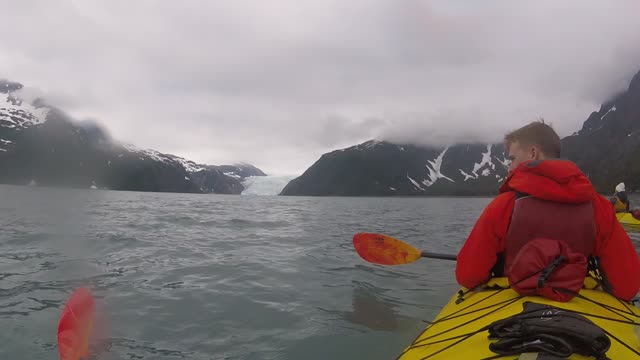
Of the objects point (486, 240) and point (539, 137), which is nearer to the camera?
point (486, 240)

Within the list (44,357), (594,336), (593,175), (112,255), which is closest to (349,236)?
(112,255)

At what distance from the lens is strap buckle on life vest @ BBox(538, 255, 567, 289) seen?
3.12 metres

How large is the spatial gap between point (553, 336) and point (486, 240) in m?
1.24

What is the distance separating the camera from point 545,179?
10.8 feet

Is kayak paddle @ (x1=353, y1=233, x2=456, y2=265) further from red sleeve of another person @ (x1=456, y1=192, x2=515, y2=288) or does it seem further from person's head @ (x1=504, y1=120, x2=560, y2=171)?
person's head @ (x1=504, y1=120, x2=560, y2=171)

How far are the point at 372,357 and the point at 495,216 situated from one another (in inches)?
108

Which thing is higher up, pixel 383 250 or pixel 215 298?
pixel 383 250

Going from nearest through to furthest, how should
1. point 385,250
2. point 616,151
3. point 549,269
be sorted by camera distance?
point 549,269
point 385,250
point 616,151

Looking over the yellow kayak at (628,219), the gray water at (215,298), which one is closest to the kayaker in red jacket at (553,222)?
the gray water at (215,298)

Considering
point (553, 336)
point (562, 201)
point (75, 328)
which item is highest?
point (562, 201)

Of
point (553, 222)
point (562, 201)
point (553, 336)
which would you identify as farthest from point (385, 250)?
point (553, 336)

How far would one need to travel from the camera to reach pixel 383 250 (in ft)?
25.3

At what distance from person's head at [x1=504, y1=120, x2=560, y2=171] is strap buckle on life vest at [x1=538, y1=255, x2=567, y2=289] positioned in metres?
1.12

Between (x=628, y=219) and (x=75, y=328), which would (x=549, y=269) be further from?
(x=628, y=219)
